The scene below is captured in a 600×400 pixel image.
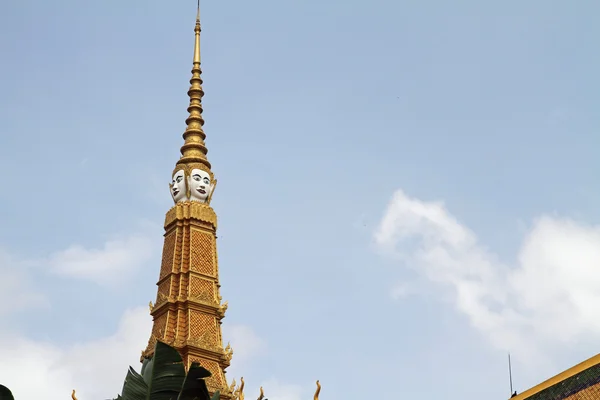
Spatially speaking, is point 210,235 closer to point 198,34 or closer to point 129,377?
point 198,34

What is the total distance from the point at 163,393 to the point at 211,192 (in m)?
38.0

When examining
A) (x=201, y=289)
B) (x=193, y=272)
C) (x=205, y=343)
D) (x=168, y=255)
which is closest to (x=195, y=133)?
(x=168, y=255)

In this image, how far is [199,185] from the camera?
59.5m

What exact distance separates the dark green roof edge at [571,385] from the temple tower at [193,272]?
27.3 m

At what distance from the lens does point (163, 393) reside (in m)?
22.7

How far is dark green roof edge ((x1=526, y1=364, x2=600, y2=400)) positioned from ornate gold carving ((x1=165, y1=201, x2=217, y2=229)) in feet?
109

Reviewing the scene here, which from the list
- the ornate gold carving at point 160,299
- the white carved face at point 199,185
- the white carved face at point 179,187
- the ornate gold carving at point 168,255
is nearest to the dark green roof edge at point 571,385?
the ornate gold carving at point 160,299

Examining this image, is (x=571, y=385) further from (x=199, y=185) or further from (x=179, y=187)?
(x=179, y=187)

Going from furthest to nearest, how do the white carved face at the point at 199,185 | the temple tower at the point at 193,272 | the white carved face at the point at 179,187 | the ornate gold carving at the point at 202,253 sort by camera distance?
the white carved face at the point at 179,187
the white carved face at the point at 199,185
the ornate gold carving at the point at 202,253
the temple tower at the point at 193,272

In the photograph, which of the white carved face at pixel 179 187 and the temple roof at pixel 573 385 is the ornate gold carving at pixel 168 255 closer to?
the white carved face at pixel 179 187

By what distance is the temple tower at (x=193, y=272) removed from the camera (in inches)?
2147

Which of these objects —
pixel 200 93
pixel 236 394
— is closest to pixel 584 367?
pixel 236 394

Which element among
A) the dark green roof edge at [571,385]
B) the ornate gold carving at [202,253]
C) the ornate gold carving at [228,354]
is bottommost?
the dark green roof edge at [571,385]

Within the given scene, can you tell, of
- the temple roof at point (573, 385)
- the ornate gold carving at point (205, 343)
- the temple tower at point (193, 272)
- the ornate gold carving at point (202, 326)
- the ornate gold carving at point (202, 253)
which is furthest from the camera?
the ornate gold carving at point (202, 253)
